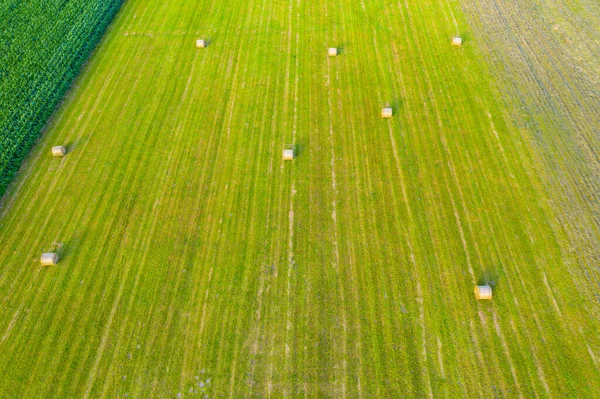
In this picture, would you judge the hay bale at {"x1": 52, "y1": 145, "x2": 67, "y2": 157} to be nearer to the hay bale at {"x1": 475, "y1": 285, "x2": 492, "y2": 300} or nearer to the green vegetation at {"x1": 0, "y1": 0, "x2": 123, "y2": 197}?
the green vegetation at {"x1": 0, "y1": 0, "x2": 123, "y2": 197}

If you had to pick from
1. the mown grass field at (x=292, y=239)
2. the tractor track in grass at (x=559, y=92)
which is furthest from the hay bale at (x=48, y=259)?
the tractor track in grass at (x=559, y=92)

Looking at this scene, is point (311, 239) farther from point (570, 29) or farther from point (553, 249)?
point (570, 29)

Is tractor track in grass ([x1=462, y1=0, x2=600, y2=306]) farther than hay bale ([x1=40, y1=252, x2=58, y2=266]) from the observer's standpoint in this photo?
Yes

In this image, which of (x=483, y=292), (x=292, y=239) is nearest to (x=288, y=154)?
(x=292, y=239)

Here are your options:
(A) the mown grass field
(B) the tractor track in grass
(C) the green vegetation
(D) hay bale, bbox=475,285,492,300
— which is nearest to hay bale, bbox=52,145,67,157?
(A) the mown grass field

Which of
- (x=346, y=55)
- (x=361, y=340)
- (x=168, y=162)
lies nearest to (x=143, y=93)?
(x=168, y=162)

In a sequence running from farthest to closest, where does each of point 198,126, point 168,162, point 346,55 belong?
point 346,55, point 198,126, point 168,162
